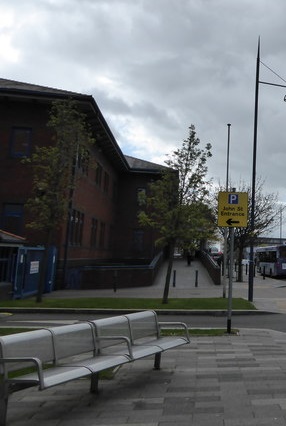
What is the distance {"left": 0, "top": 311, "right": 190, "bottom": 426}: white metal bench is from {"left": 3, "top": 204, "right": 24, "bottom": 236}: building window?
18335 millimetres

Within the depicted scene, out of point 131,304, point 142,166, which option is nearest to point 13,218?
point 131,304

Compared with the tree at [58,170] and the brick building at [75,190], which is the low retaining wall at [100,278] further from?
the tree at [58,170]

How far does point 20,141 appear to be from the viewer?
25250 mm

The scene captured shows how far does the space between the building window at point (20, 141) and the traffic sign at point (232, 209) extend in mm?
16275

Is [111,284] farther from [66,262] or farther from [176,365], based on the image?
[176,365]

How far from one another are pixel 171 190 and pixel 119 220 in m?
26.2

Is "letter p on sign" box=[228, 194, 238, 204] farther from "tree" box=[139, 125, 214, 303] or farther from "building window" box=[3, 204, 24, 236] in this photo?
"building window" box=[3, 204, 24, 236]

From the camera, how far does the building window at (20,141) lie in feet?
82.3

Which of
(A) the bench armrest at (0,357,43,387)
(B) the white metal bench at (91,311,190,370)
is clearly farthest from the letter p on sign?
(A) the bench armrest at (0,357,43,387)

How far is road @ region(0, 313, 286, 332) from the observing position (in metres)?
12.7

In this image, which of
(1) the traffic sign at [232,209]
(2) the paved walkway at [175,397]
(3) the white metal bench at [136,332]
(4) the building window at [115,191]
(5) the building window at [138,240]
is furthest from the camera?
(5) the building window at [138,240]

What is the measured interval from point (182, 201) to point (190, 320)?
5057 millimetres

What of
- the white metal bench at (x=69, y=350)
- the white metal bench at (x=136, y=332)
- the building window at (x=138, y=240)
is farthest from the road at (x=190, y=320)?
the building window at (x=138, y=240)

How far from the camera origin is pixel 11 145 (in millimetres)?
25203
